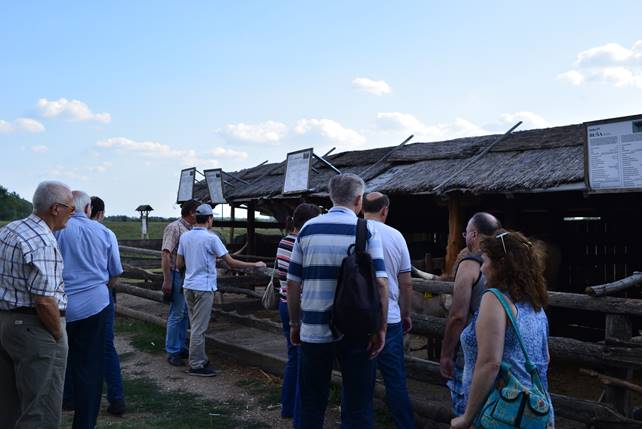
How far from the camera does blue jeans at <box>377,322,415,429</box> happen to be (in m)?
4.07

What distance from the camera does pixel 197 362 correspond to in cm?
664

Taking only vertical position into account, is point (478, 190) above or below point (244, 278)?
above

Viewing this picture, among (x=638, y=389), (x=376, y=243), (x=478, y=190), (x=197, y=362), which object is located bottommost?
(x=197, y=362)

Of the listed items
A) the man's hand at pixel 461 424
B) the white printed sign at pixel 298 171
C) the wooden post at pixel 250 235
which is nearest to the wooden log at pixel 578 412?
the man's hand at pixel 461 424

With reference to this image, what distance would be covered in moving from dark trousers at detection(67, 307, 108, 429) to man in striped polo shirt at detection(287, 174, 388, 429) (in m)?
→ 1.66

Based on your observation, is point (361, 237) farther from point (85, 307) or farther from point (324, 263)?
point (85, 307)

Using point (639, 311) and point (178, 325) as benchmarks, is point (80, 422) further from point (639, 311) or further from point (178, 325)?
point (639, 311)

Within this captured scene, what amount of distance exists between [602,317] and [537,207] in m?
1.73

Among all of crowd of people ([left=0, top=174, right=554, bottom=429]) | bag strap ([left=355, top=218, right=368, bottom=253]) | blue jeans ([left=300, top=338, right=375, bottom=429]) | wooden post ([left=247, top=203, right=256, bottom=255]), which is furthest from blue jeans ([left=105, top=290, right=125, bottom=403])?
wooden post ([left=247, top=203, right=256, bottom=255])

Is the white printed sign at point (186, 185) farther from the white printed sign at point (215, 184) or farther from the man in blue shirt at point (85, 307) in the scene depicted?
the man in blue shirt at point (85, 307)

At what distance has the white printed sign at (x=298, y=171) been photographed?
9352 millimetres

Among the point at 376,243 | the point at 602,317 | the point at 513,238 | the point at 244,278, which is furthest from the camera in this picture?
the point at 244,278

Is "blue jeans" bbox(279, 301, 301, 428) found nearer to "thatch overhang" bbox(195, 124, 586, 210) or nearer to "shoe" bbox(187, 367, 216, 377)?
"shoe" bbox(187, 367, 216, 377)

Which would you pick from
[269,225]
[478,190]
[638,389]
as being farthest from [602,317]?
[269,225]
